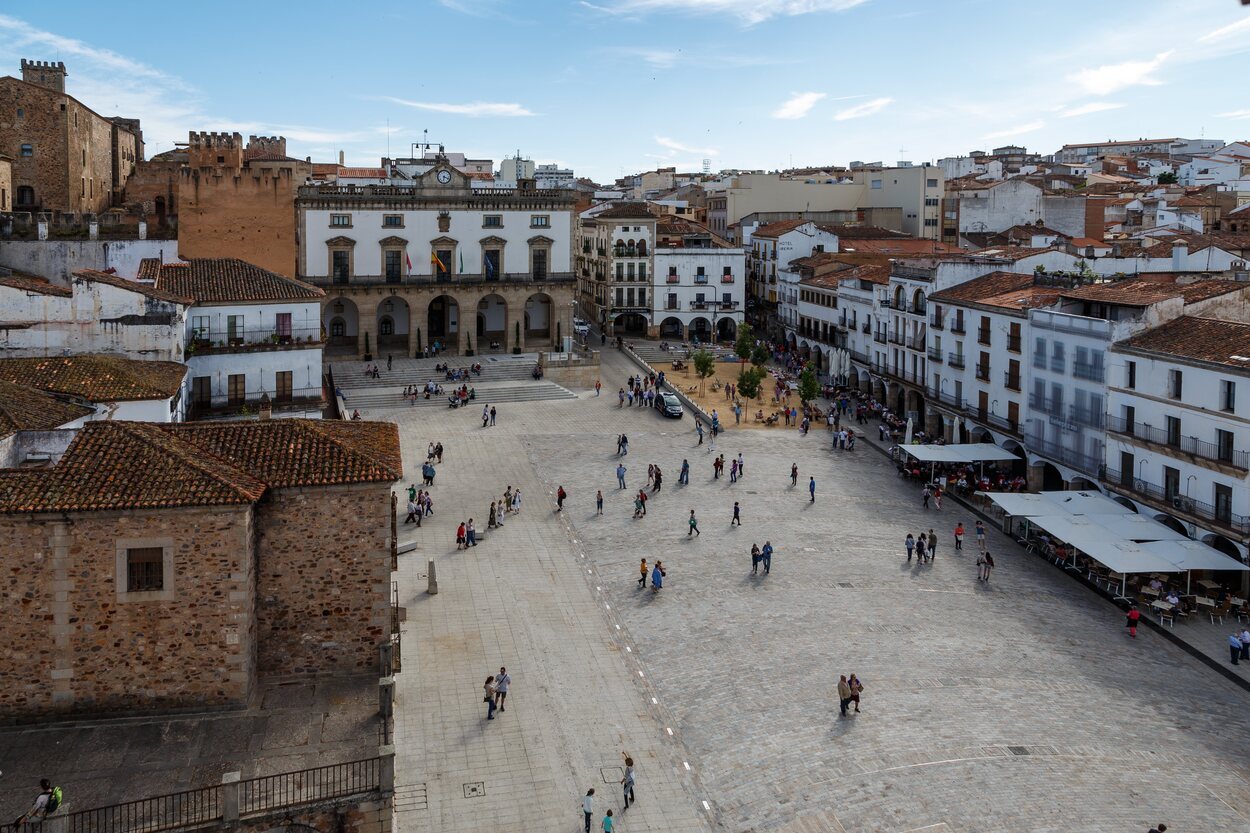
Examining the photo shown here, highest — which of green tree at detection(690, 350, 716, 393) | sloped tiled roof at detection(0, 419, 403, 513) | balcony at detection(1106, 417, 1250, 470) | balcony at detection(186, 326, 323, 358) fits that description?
balcony at detection(186, 326, 323, 358)

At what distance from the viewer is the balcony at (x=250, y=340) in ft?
121

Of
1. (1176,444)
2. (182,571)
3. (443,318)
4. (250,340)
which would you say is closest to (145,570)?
(182,571)

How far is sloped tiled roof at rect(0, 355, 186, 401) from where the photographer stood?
89.4 ft

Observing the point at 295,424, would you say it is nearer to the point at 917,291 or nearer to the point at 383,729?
the point at 383,729

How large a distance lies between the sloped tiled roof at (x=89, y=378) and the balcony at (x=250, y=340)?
6.22 metres

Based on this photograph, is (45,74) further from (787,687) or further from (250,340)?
(787,687)

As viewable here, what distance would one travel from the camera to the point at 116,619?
17219 mm

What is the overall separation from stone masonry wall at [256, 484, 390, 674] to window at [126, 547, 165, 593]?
167cm

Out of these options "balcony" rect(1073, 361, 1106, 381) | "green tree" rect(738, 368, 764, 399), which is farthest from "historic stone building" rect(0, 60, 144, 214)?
"balcony" rect(1073, 361, 1106, 381)

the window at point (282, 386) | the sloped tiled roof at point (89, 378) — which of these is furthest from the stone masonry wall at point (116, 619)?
the window at point (282, 386)

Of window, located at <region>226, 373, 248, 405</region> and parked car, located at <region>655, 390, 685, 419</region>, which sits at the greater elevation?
window, located at <region>226, 373, 248, 405</region>


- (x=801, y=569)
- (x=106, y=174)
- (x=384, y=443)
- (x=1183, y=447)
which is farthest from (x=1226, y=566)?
(x=106, y=174)

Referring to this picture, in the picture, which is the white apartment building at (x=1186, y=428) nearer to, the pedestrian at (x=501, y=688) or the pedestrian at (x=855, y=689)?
the pedestrian at (x=855, y=689)

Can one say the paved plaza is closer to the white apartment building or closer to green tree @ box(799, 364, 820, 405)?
the white apartment building
